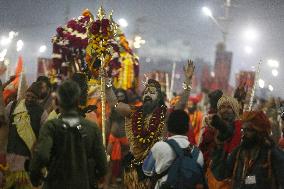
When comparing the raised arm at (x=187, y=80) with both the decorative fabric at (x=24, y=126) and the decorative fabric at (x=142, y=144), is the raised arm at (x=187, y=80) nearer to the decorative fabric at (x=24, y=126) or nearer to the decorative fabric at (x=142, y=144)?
the decorative fabric at (x=142, y=144)

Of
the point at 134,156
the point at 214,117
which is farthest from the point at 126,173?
the point at 214,117

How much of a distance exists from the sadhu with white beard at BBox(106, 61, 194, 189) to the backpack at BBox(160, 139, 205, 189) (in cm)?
191

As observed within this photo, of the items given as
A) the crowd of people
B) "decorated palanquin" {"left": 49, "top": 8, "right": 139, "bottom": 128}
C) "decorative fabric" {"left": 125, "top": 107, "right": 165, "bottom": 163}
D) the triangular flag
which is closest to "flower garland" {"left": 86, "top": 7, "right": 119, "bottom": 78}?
"decorated palanquin" {"left": 49, "top": 8, "right": 139, "bottom": 128}

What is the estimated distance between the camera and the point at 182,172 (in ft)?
20.1

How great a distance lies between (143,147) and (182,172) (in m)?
2.21

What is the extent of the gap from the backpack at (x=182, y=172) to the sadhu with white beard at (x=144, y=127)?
1911 mm

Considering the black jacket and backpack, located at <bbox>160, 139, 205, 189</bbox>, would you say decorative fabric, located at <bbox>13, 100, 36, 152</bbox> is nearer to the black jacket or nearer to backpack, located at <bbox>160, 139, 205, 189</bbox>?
the black jacket

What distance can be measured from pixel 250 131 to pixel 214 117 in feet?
1.77

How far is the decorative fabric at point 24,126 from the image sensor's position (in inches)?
298

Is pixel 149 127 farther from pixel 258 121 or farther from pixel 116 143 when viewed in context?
pixel 116 143

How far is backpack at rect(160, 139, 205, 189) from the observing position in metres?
6.12

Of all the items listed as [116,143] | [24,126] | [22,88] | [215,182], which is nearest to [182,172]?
[215,182]

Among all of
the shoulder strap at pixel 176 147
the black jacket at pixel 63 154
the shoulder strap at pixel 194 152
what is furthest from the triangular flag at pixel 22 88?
the shoulder strap at pixel 194 152

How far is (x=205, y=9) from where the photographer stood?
3481 centimetres
